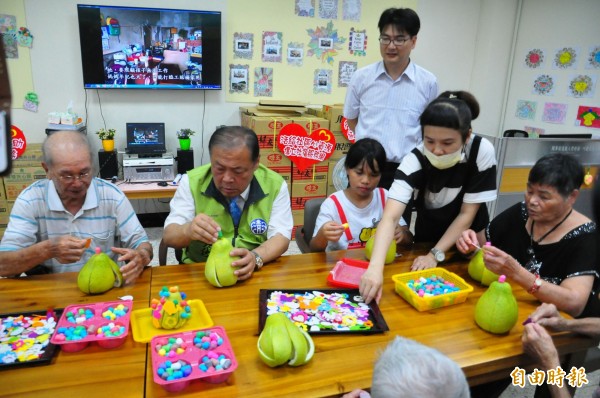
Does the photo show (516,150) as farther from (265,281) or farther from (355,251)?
(265,281)

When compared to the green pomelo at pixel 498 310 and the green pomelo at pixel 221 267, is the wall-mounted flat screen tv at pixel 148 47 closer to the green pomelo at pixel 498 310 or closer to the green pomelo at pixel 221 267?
the green pomelo at pixel 221 267

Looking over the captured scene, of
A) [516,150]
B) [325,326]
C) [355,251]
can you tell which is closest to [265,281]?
[325,326]

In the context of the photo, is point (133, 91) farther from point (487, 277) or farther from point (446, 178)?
point (487, 277)

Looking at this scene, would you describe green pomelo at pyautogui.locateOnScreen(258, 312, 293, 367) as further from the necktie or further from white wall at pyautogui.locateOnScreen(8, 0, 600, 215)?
white wall at pyautogui.locateOnScreen(8, 0, 600, 215)

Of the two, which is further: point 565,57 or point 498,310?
point 565,57

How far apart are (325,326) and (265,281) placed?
358mm

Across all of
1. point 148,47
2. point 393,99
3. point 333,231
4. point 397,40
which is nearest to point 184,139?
point 148,47

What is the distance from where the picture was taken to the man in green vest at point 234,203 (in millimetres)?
1632

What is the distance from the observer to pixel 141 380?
982mm

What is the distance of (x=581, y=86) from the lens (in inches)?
157

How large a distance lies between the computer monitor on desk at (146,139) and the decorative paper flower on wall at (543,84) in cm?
390

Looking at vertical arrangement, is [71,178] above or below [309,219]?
above

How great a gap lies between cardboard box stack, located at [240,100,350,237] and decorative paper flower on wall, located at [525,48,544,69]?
2240 millimetres

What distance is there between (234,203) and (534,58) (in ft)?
13.7
